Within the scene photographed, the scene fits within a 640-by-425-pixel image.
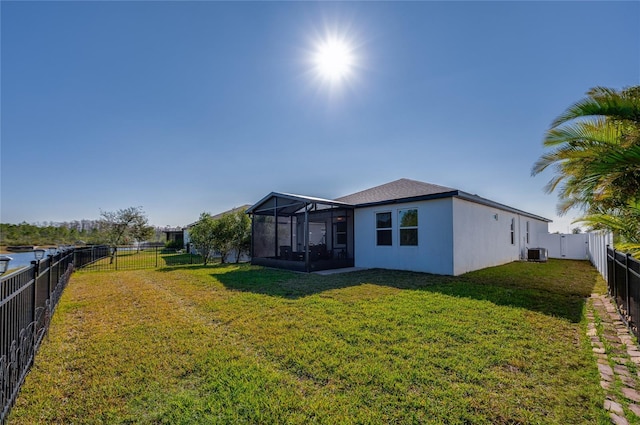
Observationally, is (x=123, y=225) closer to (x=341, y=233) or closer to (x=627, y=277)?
(x=341, y=233)

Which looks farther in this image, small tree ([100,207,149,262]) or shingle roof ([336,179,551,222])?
small tree ([100,207,149,262])

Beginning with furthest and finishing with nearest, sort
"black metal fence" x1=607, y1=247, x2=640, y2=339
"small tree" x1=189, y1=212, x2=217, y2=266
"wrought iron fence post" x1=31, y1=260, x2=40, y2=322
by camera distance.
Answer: "small tree" x1=189, y1=212, x2=217, y2=266
"black metal fence" x1=607, y1=247, x2=640, y2=339
"wrought iron fence post" x1=31, y1=260, x2=40, y2=322

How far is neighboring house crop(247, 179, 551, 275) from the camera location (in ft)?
31.9

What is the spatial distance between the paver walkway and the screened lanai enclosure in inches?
314

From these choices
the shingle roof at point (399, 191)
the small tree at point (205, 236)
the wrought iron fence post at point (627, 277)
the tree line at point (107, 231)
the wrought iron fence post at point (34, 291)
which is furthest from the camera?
the tree line at point (107, 231)

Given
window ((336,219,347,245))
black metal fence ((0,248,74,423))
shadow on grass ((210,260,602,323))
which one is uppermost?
window ((336,219,347,245))

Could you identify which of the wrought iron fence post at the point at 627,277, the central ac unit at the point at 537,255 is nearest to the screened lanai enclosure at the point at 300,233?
the wrought iron fence post at the point at 627,277

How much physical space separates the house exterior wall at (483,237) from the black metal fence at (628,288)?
162 inches

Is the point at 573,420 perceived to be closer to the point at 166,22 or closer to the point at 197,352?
the point at 197,352

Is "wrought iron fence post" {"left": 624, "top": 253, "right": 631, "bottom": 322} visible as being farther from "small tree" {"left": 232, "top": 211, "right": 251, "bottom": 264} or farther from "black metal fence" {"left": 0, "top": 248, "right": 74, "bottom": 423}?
"small tree" {"left": 232, "top": 211, "right": 251, "bottom": 264}

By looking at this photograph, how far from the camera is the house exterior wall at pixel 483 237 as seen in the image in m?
9.70

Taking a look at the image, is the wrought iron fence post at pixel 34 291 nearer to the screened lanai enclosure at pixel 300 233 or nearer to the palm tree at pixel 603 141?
the screened lanai enclosure at pixel 300 233

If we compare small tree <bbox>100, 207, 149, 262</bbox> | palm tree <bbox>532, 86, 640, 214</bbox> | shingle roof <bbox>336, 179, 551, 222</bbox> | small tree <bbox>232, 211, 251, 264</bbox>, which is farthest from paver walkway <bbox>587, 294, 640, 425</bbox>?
small tree <bbox>100, 207, 149, 262</bbox>

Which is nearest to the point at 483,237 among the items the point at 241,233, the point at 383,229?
the point at 383,229
